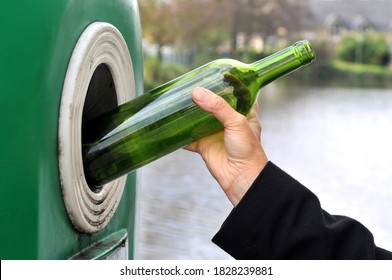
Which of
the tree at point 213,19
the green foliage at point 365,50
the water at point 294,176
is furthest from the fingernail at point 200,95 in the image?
the green foliage at point 365,50

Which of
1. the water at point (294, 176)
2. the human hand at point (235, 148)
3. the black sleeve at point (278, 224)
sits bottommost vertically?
the black sleeve at point (278, 224)

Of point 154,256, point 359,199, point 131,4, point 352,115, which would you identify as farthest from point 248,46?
point 131,4

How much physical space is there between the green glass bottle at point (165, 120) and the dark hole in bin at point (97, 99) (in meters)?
0.01

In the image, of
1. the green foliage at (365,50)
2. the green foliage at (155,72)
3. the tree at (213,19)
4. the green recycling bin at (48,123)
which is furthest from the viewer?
the green foliage at (365,50)

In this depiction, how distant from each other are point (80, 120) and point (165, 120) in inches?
6.2

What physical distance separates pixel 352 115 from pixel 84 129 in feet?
52.2

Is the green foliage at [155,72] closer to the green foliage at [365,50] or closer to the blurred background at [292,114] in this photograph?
the blurred background at [292,114]

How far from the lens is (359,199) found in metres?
7.18

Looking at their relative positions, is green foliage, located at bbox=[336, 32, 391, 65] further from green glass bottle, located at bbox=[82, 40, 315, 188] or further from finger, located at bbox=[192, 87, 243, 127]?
finger, located at bbox=[192, 87, 243, 127]

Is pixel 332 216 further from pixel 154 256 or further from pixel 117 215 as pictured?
pixel 154 256

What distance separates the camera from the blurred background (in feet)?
19.6

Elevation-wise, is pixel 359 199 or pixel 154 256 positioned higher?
pixel 359 199

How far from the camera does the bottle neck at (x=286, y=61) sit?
1399 millimetres

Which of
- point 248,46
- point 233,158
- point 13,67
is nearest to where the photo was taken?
point 13,67
